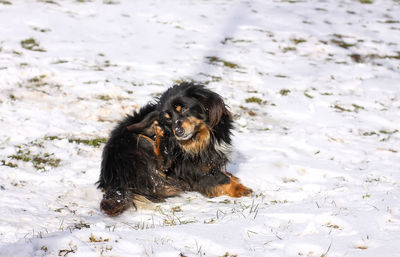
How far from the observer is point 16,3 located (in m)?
10.1

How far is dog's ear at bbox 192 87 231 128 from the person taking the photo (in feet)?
13.0

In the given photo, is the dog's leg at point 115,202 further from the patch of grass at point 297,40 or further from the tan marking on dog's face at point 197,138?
the patch of grass at point 297,40

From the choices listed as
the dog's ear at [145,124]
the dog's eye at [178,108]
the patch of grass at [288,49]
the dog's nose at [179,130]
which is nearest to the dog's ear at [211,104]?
the dog's eye at [178,108]

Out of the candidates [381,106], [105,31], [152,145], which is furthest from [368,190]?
[105,31]

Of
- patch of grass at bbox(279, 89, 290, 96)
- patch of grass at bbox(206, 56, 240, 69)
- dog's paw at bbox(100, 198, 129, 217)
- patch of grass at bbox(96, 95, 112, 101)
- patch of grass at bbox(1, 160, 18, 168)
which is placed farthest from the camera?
patch of grass at bbox(206, 56, 240, 69)

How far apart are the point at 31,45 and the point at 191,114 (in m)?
5.26

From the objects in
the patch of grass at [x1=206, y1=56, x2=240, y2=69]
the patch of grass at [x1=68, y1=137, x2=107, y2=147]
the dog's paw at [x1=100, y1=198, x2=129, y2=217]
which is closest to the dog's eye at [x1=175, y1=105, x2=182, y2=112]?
the dog's paw at [x1=100, y1=198, x2=129, y2=217]

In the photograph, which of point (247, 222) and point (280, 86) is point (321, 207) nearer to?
point (247, 222)

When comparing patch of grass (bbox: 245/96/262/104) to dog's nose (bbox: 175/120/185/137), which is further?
patch of grass (bbox: 245/96/262/104)

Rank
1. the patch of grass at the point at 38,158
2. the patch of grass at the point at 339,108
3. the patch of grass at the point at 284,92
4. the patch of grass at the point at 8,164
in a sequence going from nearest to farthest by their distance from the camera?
the patch of grass at the point at 8,164, the patch of grass at the point at 38,158, the patch of grass at the point at 339,108, the patch of grass at the point at 284,92

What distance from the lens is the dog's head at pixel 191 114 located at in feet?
12.6

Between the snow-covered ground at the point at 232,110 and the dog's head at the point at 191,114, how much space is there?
23.6 inches

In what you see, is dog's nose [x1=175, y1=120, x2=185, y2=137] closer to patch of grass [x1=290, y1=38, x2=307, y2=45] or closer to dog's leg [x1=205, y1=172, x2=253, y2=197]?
dog's leg [x1=205, y1=172, x2=253, y2=197]

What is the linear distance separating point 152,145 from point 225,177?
82 cm
